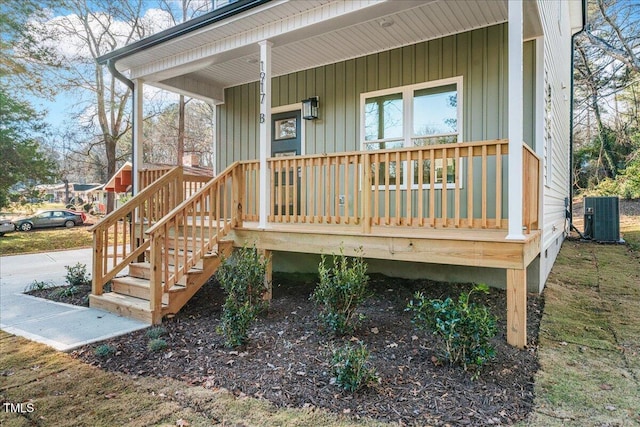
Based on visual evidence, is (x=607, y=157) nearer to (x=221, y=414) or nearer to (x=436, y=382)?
(x=436, y=382)

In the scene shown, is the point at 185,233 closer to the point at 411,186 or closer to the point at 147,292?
the point at 147,292

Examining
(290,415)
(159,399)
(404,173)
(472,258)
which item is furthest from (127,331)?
(404,173)

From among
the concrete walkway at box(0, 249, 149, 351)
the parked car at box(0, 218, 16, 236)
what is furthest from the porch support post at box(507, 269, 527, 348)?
the parked car at box(0, 218, 16, 236)

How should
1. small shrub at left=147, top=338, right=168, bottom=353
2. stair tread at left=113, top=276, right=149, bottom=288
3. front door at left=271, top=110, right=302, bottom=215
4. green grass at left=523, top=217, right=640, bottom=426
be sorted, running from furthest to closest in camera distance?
front door at left=271, top=110, right=302, bottom=215 < stair tread at left=113, top=276, right=149, bottom=288 < small shrub at left=147, top=338, right=168, bottom=353 < green grass at left=523, top=217, right=640, bottom=426

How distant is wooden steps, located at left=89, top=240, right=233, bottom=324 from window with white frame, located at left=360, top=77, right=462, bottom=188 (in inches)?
110

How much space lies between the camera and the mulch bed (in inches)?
104

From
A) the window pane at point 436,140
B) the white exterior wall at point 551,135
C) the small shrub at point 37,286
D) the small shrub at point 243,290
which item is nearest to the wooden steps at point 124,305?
the small shrub at point 243,290

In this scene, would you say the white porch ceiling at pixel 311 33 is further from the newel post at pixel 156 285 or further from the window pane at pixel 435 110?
the newel post at pixel 156 285

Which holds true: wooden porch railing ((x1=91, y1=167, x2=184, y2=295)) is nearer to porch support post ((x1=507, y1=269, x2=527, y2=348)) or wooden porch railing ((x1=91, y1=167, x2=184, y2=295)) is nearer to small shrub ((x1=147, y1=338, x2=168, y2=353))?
small shrub ((x1=147, y1=338, x2=168, y2=353))

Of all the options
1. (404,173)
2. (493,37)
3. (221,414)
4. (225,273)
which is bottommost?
(221,414)

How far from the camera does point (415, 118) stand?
19.0 ft

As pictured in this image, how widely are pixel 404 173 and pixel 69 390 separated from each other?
4.78 m

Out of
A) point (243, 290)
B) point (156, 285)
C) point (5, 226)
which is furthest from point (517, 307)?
point (5, 226)

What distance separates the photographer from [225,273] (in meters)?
4.38
